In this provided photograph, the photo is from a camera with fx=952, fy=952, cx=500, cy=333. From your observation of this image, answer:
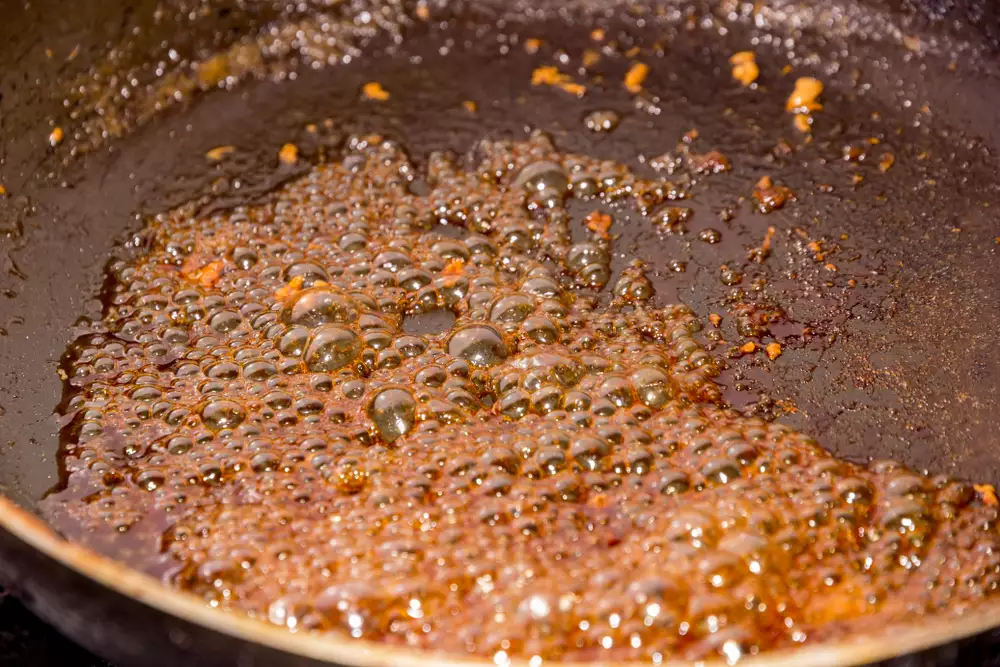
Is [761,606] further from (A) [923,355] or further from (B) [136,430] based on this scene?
(B) [136,430]

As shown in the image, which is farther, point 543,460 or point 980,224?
point 980,224

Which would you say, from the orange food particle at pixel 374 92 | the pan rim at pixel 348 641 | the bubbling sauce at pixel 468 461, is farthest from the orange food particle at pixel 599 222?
the pan rim at pixel 348 641

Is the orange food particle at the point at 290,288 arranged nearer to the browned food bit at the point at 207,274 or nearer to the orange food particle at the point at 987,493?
the browned food bit at the point at 207,274

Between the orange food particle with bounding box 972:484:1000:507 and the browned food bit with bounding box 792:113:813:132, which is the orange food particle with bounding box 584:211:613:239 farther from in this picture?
the orange food particle with bounding box 972:484:1000:507

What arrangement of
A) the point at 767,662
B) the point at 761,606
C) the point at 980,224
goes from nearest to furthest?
the point at 767,662
the point at 761,606
the point at 980,224

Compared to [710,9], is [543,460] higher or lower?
lower

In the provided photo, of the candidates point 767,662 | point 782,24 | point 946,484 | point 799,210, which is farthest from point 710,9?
point 767,662

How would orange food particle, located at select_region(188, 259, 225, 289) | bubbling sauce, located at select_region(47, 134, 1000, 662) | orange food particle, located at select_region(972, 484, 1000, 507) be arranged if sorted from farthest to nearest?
1. orange food particle, located at select_region(188, 259, 225, 289)
2. orange food particle, located at select_region(972, 484, 1000, 507)
3. bubbling sauce, located at select_region(47, 134, 1000, 662)

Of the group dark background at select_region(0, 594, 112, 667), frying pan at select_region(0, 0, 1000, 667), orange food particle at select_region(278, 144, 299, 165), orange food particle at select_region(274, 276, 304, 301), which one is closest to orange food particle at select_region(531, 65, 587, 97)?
frying pan at select_region(0, 0, 1000, 667)
